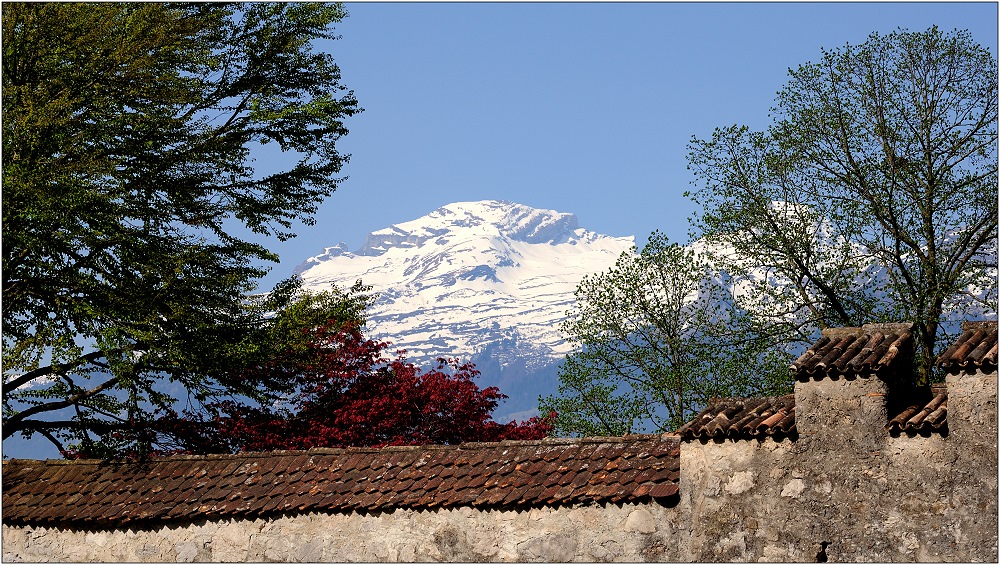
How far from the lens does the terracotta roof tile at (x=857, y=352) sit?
43.1 feet

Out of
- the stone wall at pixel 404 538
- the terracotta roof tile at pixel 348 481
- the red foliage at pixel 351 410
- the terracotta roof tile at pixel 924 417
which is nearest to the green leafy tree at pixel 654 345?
the red foliage at pixel 351 410

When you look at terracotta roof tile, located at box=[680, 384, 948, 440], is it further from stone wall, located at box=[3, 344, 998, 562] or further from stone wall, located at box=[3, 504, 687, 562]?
stone wall, located at box=[3, 504, 687, 562]

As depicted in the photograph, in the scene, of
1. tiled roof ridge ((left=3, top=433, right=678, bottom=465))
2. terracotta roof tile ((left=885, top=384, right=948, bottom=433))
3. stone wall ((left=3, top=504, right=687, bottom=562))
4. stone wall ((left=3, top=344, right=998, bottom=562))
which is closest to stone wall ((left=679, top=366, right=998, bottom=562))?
stone wall ((left=3, top=344, right=998, bottom=562))

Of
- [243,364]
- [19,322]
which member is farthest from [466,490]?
[19,322]

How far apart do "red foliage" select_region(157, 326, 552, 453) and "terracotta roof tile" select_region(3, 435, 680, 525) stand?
621 cm

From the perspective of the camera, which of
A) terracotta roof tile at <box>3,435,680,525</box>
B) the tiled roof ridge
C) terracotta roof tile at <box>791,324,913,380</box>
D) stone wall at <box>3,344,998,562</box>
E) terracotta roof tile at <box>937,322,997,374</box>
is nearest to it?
terracotta roof tile at <box>937,322,997,374</box>

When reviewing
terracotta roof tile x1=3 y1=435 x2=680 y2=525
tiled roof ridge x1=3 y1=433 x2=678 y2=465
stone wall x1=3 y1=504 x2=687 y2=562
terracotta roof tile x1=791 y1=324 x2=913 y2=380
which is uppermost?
terracotta roof tile x1=791 y1=324 x2=913 y2=380

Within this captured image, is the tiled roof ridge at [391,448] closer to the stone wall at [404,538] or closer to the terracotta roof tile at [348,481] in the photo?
the terracotta roof tile at [348,481]

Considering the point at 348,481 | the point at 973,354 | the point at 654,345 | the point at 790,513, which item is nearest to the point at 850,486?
the point at 790,513

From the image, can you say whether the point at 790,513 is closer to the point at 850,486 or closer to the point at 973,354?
the point at 850,486

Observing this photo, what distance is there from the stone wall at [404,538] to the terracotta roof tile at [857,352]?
2.42m

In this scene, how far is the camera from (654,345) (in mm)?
28422

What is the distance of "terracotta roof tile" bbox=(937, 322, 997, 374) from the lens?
12.2 meters

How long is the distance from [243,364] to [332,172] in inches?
212
